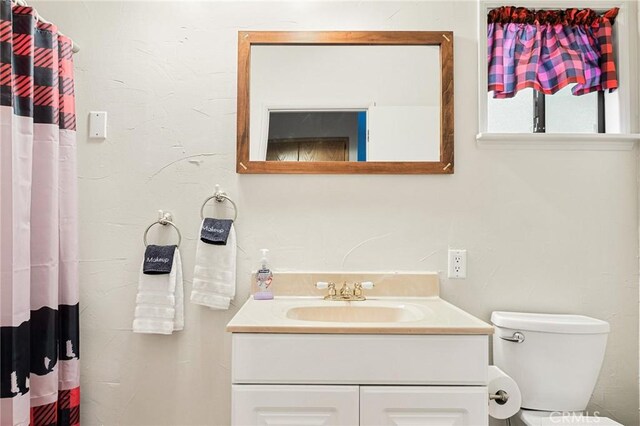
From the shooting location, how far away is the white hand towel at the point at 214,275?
5.47 ft

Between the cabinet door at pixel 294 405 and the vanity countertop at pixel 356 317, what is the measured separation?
0.16 meters

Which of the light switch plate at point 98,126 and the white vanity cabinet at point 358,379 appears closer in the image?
the white vanity cabinet at point 358,379

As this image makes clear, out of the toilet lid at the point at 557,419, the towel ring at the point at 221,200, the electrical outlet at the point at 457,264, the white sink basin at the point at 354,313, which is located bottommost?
the toilet lid at the point at 557,419

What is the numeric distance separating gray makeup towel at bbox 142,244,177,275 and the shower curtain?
237 mm

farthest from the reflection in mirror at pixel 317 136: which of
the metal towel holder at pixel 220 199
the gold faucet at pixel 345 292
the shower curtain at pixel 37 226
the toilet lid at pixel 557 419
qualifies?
the toilet lid at pixel 557 419

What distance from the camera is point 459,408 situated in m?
1.22

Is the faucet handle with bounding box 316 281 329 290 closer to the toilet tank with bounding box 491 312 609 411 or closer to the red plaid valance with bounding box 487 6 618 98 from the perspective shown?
the toilet tank with bounding box 491 312 609 411

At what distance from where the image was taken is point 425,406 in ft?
4.02

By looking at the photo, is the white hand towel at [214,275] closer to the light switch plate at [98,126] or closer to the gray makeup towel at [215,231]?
the gray makeup towel at [215,231]

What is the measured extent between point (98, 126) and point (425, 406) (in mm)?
1547

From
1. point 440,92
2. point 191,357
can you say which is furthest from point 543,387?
→ point 191,357

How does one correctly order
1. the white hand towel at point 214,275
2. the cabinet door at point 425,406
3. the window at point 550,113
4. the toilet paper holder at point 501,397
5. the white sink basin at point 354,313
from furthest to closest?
the window at point 550,113
the white hand towel at point 214,275
the white sink basin at point 354,313
the toilet paper holder at point 501,397
the cabinet door at point 425,406

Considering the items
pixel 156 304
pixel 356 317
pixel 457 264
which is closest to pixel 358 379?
pixel 356 317

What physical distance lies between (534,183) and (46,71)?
5.90 ft
